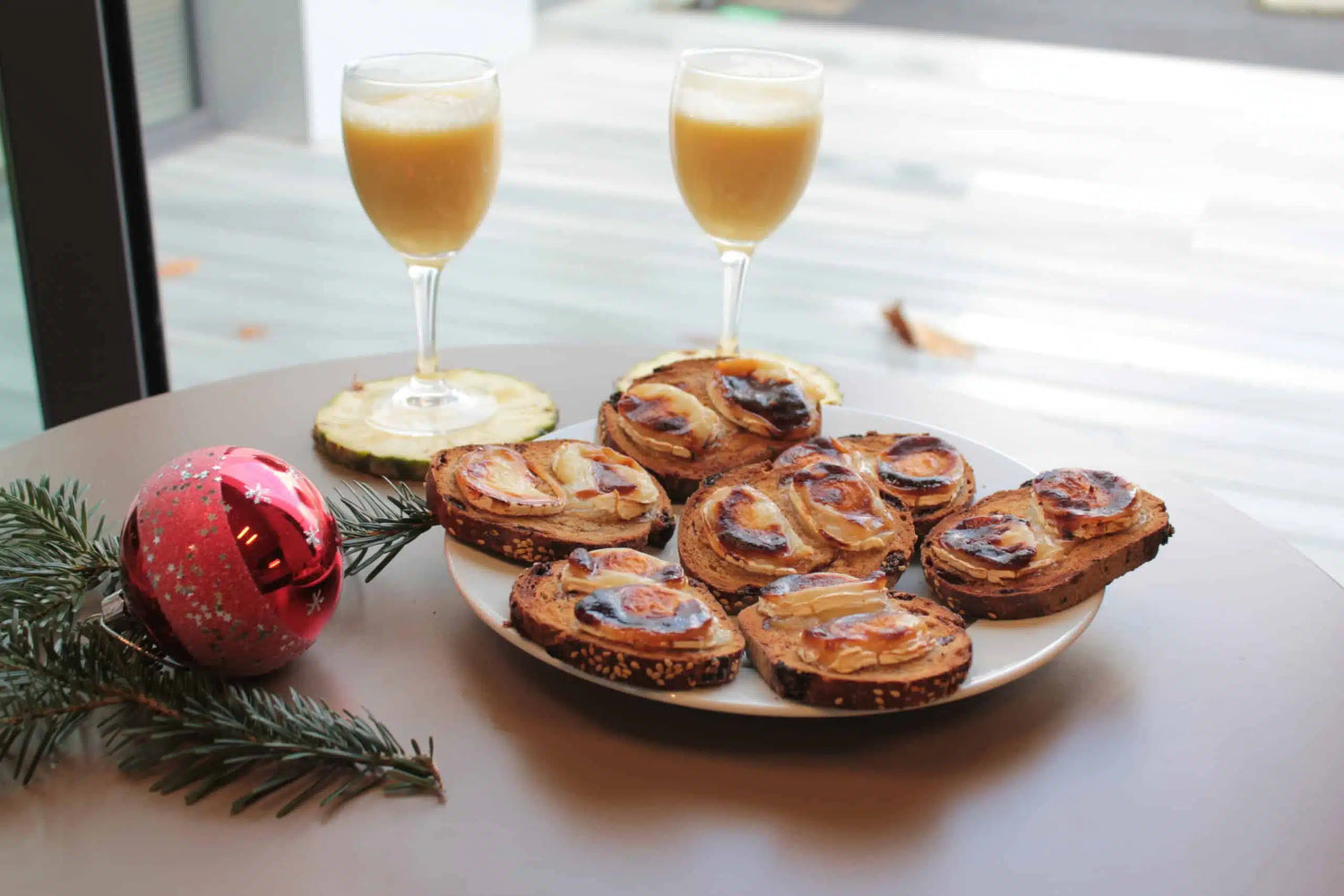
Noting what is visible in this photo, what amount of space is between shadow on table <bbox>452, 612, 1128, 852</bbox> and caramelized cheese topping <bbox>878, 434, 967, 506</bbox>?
0.15 meters

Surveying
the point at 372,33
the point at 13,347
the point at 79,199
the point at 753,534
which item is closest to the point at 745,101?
the point at 753,534

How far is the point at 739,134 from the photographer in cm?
119

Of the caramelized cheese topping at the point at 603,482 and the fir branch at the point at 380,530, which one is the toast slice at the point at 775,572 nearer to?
the caramelized cheese topping at the point at 603,482

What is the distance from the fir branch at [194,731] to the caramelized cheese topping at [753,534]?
221mm

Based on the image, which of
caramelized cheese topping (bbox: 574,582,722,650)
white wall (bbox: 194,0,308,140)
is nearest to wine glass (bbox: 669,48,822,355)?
caramelized cheese topping (bbox: 574,582,722,650)

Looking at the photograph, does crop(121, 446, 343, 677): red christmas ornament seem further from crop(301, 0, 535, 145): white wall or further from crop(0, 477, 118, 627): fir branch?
crop(301, 0, 535, 145): white wall

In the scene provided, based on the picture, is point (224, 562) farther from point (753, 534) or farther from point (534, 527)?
point (753, 534)

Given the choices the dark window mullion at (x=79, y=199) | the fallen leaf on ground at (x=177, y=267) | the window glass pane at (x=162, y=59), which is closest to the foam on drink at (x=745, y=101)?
the dark window mullion at (x=79, y=199)

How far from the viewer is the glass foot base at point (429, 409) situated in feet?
3.58

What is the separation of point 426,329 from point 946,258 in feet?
8.00

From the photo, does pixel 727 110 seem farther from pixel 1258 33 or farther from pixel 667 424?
pixel 1258 33

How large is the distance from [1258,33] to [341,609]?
6143mm

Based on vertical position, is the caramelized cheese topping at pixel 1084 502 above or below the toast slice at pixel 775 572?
above

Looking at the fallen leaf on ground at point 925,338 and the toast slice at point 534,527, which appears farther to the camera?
the fallen leaf on ground at point 925,338
